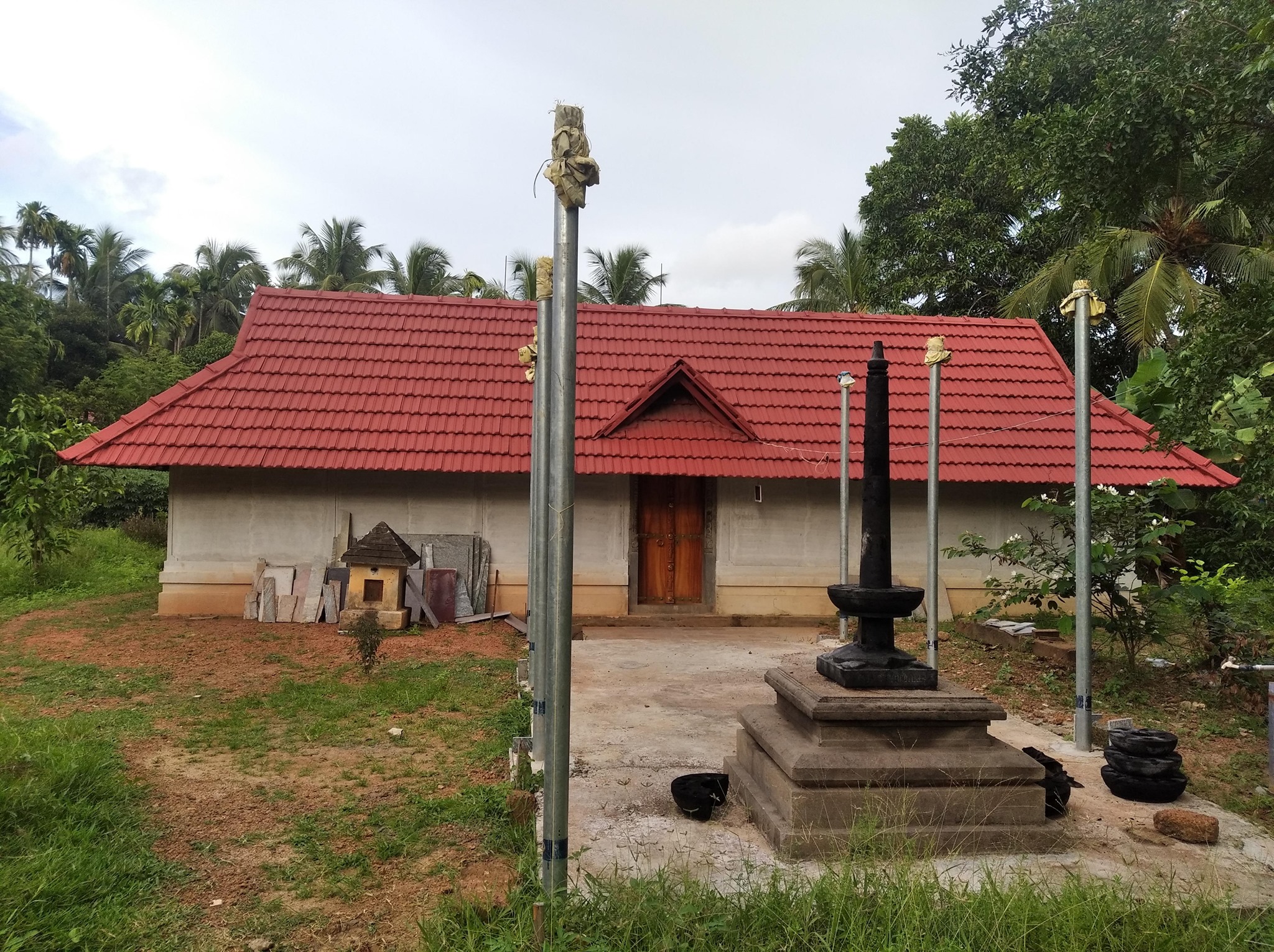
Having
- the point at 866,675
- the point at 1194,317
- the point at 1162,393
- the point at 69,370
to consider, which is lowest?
the point at 866,675

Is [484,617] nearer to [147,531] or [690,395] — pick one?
[690,395]

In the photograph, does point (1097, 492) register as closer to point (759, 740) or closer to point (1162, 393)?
point (1162, 393)

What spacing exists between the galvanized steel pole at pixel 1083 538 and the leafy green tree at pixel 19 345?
93.8ft

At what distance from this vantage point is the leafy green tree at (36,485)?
12422 mm

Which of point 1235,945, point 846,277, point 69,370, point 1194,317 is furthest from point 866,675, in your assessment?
point 69,370

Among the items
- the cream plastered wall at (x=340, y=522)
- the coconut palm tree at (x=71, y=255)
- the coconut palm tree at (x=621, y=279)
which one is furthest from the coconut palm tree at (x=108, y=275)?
the cream plastered wall at (x=340, y=522)

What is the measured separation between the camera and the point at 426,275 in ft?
118

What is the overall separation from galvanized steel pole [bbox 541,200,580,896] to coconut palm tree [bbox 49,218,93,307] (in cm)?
5859

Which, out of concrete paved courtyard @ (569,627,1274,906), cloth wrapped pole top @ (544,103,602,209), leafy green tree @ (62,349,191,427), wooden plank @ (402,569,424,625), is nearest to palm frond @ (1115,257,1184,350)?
Answer: concrete paved courtyard @ (569,627,1274,906)

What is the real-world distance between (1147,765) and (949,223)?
18.7 m

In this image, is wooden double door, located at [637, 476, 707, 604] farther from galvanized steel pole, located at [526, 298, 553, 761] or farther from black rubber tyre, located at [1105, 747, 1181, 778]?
black rubber tyre, located at [1105, 747, 1181, 778]

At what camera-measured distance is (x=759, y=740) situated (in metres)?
4.74

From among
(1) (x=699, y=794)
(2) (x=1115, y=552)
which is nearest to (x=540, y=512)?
(1) (x=699, y=794)

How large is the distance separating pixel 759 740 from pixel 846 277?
78.8ft
